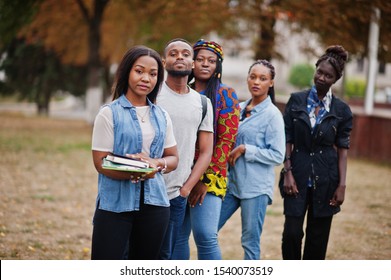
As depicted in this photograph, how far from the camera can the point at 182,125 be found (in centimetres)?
465

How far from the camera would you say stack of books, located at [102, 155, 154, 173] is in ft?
12.6

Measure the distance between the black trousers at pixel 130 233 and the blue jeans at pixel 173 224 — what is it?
301mm

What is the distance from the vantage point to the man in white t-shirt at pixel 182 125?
4.65 metres

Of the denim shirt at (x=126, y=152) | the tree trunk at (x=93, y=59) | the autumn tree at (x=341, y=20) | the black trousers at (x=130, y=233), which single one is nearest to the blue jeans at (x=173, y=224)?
the black trousers at (x=130, y=233)

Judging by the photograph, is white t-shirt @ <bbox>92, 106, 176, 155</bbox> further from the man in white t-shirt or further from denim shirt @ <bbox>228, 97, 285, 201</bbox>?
denim shirt @ <bbox>228, 97, 285, 201</bbox>

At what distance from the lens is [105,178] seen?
405 cm

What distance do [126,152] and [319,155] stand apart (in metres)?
2.14

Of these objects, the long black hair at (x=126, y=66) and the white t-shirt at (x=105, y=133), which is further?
the long black hair at (x=126, y=66)

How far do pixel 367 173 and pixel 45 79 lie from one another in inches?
864

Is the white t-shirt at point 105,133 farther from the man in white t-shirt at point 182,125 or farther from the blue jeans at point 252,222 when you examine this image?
the blue jeans at point 252,222

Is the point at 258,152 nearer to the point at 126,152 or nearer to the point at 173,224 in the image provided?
the point at 173,224

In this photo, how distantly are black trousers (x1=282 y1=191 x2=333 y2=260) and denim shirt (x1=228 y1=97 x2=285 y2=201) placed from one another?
1.07ft

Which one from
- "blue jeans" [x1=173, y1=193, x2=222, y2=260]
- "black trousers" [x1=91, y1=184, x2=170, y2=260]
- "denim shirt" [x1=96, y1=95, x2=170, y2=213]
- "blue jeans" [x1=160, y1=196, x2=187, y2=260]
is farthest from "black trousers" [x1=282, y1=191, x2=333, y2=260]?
"denim shirt" [x1=96, y1=95, x2=170, y2=213]

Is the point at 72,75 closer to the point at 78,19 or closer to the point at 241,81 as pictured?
the point at 78,19
